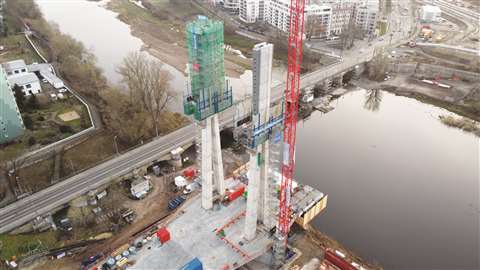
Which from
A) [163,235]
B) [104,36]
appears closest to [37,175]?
[163,235]

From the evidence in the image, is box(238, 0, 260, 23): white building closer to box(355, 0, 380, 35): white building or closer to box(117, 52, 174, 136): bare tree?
box(355, 0, 380, 35): white building

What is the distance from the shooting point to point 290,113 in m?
32.6

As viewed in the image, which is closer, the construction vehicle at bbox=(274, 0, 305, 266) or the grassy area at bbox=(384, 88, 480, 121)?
the construction vehicle at bbox=(274, 0, 305, 266)

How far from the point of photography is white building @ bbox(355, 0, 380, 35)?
110375 mm

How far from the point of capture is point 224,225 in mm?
40094

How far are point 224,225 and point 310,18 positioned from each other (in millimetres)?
85621

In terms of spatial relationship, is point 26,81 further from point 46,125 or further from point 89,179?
point 89,179

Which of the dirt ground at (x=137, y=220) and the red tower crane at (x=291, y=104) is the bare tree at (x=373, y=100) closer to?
the red tower crane at (x=291, y=104)

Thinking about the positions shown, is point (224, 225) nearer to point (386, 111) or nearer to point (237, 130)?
point (237, 130)

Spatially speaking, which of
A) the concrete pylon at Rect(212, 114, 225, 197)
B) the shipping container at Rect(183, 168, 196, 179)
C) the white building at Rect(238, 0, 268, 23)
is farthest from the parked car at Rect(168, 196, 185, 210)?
the white building at Rect(238, 0, 268, 23)

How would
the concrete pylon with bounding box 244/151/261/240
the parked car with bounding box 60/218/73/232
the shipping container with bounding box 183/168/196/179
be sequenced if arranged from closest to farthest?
the concrete pylon with bounding box 244/151/261/240
the parked car with bounding box 60/218/73/232
the shipping container with bounding box 183/168/196/179

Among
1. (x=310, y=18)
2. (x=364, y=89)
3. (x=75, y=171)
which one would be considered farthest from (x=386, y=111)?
(x=75, y=171)

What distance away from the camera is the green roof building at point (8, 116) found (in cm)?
5469

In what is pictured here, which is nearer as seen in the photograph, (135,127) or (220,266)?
(220,266)
